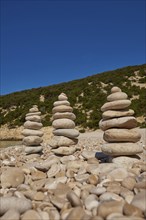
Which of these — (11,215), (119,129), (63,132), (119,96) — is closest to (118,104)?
(119,96)

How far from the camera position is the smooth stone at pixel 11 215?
13.6 ft

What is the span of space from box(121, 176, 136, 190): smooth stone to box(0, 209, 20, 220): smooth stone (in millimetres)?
2002

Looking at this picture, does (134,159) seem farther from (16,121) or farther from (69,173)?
(16,121)

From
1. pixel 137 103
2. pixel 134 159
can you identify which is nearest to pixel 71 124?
pixel 134 159

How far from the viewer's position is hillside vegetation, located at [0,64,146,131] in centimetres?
2675

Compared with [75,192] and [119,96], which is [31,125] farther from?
[75,192]

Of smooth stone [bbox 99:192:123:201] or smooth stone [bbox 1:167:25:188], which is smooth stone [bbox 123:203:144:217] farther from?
smooth stone [bbox 1:167:25:188]

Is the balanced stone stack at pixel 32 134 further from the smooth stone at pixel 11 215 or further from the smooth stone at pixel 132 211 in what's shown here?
the smooth stone at pixel 132 211

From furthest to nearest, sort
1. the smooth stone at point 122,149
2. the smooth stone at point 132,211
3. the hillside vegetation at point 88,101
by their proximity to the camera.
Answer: the hillside vegetation at point 88,101
the smooth stone at point 122,149
the smooth stone at point 132,211

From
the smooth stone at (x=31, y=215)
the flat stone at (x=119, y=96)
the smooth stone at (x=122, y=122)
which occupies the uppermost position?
the flat stone at (x=119, y=96)

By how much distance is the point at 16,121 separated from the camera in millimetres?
30156

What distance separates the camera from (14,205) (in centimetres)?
456

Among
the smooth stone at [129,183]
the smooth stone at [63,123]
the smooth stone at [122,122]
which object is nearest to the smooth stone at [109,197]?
the smooth stone at [129,183]

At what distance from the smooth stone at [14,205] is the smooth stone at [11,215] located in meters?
0.17
